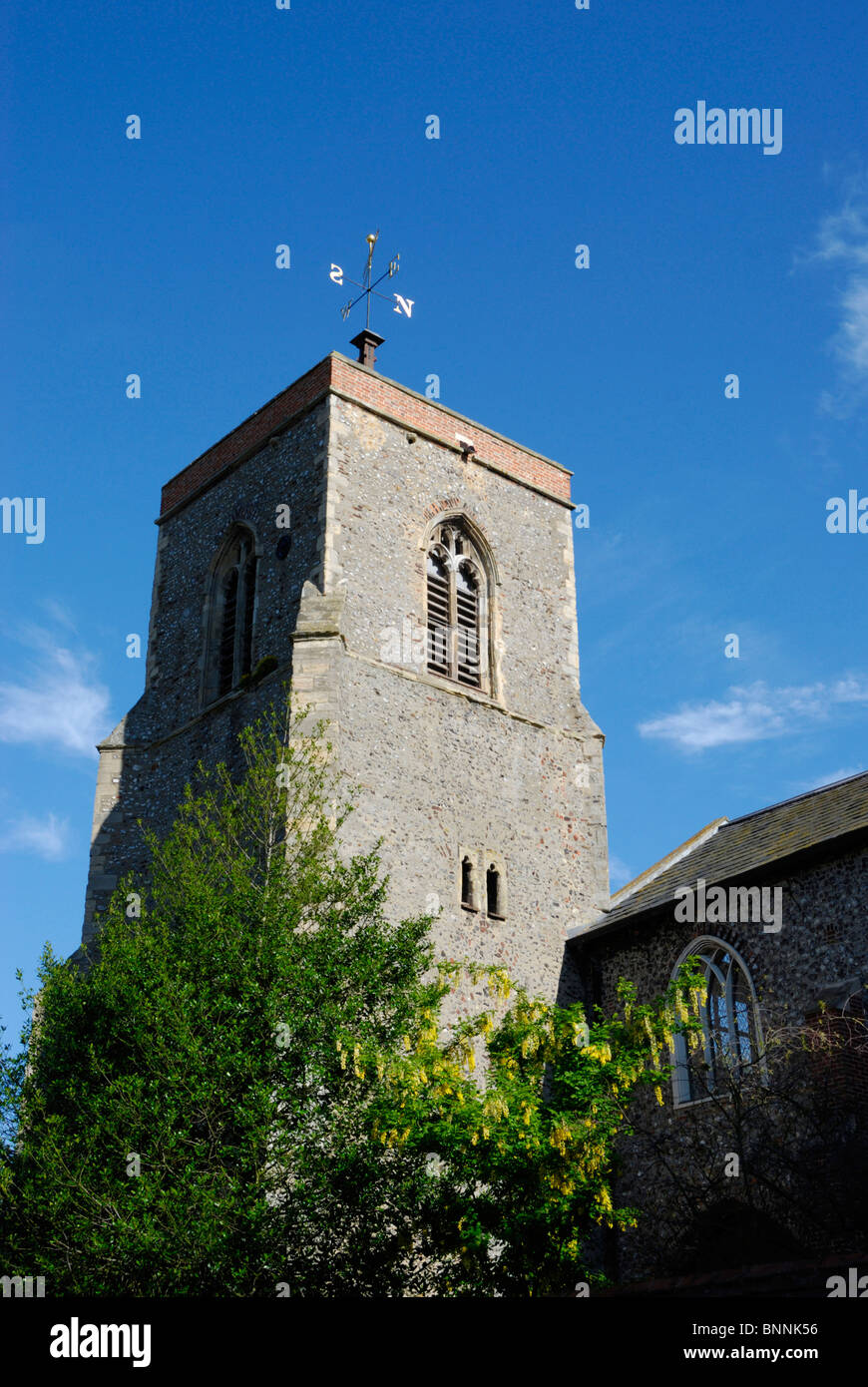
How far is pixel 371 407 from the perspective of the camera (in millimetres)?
24500

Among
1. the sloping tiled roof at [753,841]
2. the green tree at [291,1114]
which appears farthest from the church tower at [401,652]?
the green tree at [291,1114]

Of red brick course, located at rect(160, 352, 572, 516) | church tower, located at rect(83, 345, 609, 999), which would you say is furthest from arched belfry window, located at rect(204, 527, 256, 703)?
red brick course, located at rect(160, 352, 572, 516)

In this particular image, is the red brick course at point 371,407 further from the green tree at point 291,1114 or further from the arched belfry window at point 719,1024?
the arched belfry window at point 719,1024

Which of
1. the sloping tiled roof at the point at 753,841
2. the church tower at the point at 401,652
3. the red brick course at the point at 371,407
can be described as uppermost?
the red brick course at the point at 371,407

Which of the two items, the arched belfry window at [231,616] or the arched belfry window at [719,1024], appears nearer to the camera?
the arched belfry window at [719,1024]

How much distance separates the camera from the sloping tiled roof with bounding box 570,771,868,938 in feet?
61.5

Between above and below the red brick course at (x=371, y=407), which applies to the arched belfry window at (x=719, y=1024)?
below

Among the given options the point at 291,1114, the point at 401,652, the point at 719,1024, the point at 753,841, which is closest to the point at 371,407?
the point at 401,652

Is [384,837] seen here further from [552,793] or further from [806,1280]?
[806,1280]

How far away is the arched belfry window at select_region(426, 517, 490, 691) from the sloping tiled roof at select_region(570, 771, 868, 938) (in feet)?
14.5

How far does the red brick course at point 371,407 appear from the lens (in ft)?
80.5

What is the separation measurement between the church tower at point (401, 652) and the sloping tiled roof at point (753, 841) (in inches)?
46.7

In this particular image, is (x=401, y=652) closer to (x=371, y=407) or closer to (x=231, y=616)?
(x=231, y=616)

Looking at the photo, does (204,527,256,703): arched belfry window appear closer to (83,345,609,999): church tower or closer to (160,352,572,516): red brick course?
(83,345,609,999): church tower
